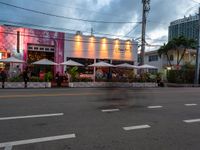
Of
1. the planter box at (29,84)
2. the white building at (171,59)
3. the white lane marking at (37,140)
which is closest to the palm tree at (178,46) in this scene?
the white building at (171,59)

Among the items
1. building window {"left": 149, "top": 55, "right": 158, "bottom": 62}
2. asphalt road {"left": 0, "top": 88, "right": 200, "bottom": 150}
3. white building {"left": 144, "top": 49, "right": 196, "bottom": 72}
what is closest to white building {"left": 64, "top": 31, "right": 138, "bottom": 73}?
white building {"left": 144, "top": 49, "right": 196, "bottom": 72}

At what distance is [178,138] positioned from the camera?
6.59 m

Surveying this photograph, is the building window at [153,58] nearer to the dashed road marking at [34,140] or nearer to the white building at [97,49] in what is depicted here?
the white building at [97,49]

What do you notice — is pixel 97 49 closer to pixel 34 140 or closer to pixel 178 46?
pixel 178 46

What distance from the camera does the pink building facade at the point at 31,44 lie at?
2877 centimetres

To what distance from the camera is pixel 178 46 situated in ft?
141

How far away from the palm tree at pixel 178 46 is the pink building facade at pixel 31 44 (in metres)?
18.8

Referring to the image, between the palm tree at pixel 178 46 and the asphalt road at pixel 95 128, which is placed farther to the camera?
the palm tree at pixel 178 46

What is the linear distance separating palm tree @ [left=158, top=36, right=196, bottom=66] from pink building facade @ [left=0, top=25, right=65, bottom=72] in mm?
18813

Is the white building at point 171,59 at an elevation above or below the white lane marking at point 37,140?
above

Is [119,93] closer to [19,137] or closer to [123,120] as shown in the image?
[123,120]

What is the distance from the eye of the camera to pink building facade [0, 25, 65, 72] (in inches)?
1133

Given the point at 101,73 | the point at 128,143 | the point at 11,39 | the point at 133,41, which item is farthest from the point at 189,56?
the point at 128,143

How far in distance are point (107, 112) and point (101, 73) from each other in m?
23.9
